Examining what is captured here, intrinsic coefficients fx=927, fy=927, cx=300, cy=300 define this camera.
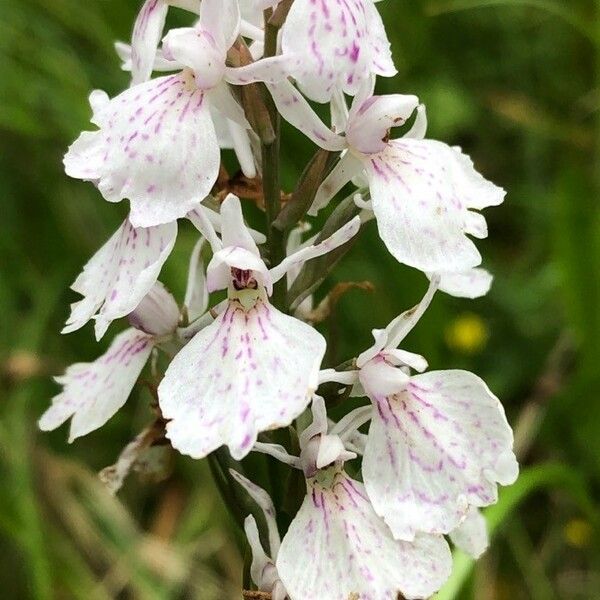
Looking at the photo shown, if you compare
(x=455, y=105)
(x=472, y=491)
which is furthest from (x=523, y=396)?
(x=472, y=491)

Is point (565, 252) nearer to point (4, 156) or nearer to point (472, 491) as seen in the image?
point (472, 491)

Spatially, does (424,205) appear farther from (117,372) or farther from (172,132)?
(117,372)

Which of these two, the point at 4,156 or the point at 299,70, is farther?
the point at 4,156

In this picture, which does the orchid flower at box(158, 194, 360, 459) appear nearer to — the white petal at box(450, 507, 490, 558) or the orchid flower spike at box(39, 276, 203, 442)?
the orchid flower spike at box(39, 276, 203, 442)

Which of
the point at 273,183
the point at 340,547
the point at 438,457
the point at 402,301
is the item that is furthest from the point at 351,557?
the point at 402,301

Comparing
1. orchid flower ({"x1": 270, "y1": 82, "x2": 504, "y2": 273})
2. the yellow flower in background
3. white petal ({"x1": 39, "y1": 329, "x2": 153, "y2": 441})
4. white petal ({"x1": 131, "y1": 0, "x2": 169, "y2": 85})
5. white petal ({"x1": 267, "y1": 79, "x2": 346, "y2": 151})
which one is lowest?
the yellow flower in background

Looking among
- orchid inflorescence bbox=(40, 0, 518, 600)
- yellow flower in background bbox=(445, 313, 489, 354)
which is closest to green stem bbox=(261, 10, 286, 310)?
orchid inflorescence bbox=(40, 0, 518, 600)
